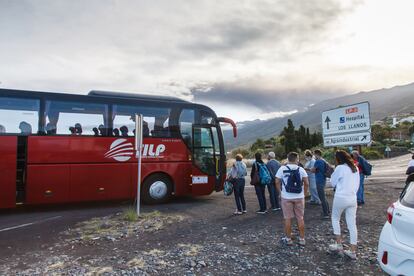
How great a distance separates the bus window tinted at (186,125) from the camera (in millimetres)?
12234

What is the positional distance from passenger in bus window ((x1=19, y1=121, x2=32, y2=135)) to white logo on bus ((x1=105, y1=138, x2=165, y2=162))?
242 cm

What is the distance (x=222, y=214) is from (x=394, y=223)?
6049 millimetres

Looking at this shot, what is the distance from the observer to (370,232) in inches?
293

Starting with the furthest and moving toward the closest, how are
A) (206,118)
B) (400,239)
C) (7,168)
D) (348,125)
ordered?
1. (206,118)
2. (348,125)
3. (7,168)
4. (400,239)

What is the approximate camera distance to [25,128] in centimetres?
1013

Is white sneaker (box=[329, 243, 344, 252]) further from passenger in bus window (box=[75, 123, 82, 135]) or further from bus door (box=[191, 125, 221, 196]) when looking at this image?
passenger in bus window (box=[75, 123, 82, 135])

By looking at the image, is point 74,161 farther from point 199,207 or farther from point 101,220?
point 199,207

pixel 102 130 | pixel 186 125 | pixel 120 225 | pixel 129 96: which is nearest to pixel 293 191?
pixel 120 225

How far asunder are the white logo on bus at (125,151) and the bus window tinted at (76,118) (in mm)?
564

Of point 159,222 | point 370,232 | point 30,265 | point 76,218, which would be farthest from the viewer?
point 76,218

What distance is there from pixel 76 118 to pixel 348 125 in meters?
9.65

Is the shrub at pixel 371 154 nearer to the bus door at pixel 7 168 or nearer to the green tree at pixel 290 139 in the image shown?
the green tree at pixel 290 139

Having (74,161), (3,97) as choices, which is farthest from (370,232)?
(3,97)

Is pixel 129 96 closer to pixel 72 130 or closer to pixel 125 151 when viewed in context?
pixel 125 151
